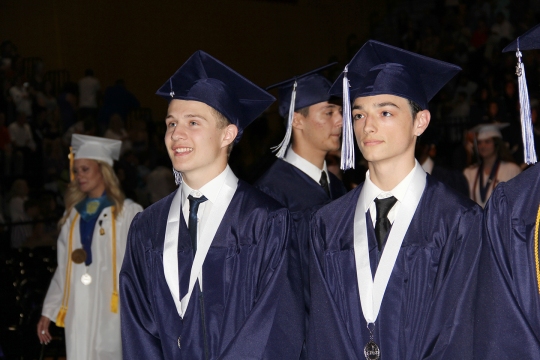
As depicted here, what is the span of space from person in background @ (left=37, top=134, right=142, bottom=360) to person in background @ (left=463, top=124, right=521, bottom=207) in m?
3.69

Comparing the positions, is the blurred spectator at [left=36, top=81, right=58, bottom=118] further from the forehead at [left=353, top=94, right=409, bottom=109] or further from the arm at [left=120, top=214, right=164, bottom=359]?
the forehead at [left=353, top=94, right=409, bottom=109]

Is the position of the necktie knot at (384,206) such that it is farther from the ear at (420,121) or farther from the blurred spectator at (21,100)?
the blurred spectator at (21,100)

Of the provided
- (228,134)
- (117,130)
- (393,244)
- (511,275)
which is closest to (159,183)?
(117,130)

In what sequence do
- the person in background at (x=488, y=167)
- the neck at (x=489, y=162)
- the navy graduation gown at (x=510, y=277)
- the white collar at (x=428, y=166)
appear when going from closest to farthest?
the navy graduation gown at (x=510, y=277), the white collar at (x=428, y=166), the person in background at (x=488, y=167), the neck at (x=489, y=162)

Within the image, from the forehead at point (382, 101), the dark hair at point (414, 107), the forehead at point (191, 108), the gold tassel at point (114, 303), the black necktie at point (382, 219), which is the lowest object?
the gold tassel at point (114, 303)

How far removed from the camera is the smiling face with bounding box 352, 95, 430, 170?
3.35m

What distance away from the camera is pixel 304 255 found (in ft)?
12.7

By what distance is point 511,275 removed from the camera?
3.05 metres

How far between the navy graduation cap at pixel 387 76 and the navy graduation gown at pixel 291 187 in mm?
921

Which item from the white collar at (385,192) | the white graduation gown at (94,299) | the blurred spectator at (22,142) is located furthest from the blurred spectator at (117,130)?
the white collar at (385,192)

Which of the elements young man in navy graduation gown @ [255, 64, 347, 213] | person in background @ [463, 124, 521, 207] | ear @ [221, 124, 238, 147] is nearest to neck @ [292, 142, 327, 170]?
young man in navy graduation gown @ [255, 64, 347, 213]

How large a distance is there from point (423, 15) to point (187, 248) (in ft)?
51.0

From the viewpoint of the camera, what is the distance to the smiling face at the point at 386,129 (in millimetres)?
3350

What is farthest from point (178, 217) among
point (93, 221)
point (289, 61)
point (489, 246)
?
point (289, 61)
